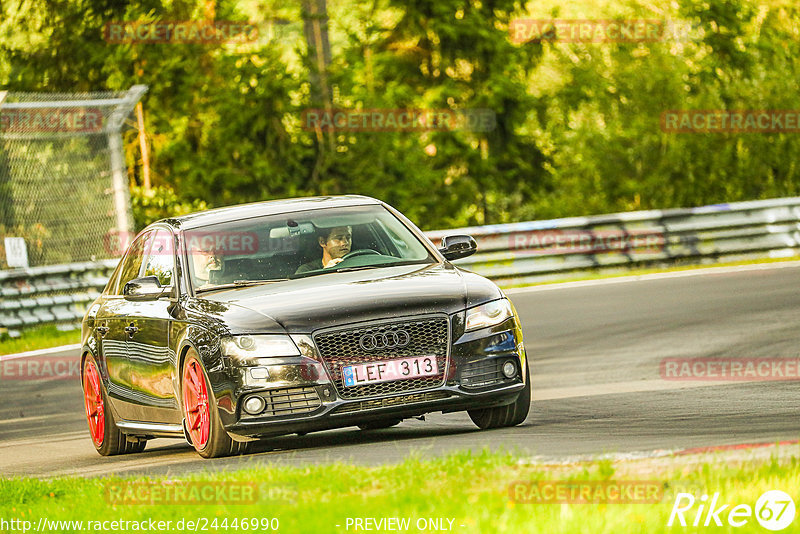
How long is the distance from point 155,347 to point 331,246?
131cm

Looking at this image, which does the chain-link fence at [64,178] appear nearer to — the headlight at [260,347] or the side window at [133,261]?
the side window at [133,261]

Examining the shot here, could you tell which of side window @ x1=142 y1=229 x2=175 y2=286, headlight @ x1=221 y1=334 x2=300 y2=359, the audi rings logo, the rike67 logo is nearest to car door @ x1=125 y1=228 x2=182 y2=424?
side window @ x1=142 y1=229 x2=175 y2=286

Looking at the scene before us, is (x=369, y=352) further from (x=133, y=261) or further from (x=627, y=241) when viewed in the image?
(x=627, y=241)

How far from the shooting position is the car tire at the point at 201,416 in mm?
8859

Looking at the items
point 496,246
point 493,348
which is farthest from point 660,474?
point 496,246

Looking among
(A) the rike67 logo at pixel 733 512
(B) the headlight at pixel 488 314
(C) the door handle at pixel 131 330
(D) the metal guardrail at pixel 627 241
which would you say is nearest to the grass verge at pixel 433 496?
(A) the rike67 logo at pixel 733 512

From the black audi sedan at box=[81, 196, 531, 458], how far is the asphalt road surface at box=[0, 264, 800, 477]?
26cm

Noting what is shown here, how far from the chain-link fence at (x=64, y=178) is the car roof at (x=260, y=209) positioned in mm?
11706

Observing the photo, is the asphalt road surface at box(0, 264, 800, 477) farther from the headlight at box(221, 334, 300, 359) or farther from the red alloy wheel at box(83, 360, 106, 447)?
the headlight at box(221, 334, 300, 359)

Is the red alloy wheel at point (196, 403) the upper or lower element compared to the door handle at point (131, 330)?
lower

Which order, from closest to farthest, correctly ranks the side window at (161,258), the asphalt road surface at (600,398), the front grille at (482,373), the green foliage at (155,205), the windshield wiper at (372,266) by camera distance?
the asphalt road surface at (600,398) → the front grille at (482,373) → the windshield wiper at (372,266) → the side window at (161,258) → the green foliage at (155,205)

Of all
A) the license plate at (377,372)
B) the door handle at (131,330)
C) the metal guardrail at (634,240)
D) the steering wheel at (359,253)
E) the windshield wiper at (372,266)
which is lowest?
the metal guardrail at (634,240)

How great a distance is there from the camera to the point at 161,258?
10.4m

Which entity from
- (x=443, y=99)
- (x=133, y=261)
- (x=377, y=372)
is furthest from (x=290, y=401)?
(x=443, y=99)
